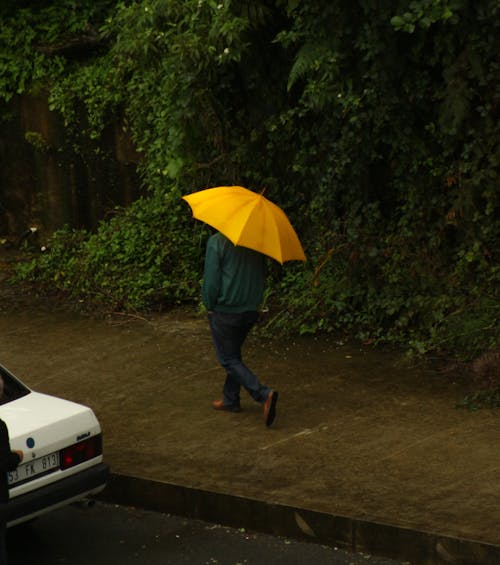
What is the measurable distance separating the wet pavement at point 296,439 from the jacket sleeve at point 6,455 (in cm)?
174

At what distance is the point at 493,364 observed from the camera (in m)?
10.0

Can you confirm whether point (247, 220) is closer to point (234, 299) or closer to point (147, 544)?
point (234, 299)

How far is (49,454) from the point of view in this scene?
7.29 meters

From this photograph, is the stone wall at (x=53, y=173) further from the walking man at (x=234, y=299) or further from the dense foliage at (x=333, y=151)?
the walking man at (x=234, y=299)

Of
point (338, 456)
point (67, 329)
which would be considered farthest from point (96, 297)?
point (338, 456)

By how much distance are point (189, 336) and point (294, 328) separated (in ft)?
3.24

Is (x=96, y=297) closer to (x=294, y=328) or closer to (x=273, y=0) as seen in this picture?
(x=294, y=328)

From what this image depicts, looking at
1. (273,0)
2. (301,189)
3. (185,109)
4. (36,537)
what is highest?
(273,0)

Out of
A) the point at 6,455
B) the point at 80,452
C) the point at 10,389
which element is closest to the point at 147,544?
the point at 80,452

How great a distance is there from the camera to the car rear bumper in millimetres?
7027

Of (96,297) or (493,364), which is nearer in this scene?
(493,364)

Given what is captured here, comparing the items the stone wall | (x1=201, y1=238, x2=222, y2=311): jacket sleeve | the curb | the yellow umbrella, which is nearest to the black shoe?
(x1=201, y1=238, x2=222, y2=311): jacket sleeve

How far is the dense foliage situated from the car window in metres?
4.03

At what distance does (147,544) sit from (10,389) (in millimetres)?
1232
